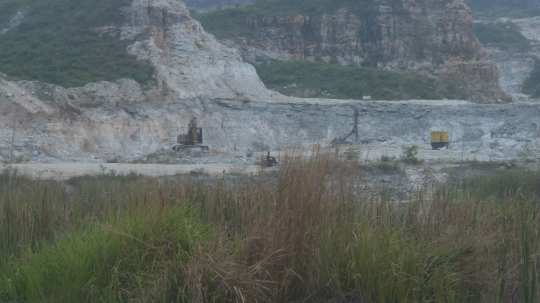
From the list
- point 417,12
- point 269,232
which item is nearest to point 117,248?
point 269,232

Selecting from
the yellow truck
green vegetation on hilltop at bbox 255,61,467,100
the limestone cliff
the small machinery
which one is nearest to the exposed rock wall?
the yellow truck

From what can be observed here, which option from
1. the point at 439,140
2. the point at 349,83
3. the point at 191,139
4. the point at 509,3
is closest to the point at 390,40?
the point at 349,83

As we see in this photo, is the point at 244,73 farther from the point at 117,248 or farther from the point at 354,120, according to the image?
the point at 117,248

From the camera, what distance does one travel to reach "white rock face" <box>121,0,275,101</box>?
3812 cm

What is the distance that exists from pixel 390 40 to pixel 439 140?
31455 mm

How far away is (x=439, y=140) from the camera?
31.3m

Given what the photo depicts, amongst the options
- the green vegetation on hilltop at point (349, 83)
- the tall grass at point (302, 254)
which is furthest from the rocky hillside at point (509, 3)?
the tall grass at point (302, 254)

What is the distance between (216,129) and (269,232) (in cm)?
3118

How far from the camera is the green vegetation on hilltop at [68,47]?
35219mm

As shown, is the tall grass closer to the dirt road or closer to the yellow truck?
the dirt road

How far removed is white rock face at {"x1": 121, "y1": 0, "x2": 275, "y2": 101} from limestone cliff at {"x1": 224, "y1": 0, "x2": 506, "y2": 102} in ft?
45.3

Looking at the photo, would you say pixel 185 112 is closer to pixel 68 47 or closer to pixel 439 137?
pixel 68 47

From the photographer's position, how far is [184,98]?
118 feet

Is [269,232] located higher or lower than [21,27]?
lower
